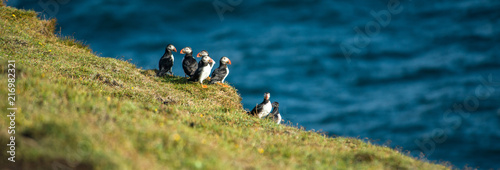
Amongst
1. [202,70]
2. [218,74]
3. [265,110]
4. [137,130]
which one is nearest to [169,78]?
[202,70]

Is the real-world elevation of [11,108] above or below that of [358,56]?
below

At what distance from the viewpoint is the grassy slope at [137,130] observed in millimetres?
8055

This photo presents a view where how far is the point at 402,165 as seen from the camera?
11211mm

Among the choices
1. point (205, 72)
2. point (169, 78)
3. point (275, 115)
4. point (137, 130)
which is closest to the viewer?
point (137, 130)

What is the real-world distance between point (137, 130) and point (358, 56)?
386 feet

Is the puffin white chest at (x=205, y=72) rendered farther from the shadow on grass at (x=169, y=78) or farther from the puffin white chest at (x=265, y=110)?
the puffin white chest at (x=265, y=110)

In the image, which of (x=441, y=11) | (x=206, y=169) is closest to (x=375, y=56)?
(x=441, y=11)

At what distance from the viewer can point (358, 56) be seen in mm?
122188

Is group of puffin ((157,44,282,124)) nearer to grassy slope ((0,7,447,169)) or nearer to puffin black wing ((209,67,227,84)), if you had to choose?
puffin black wing ((209,67,227,84))

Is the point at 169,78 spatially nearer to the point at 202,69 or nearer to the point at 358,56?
the point at 202,69

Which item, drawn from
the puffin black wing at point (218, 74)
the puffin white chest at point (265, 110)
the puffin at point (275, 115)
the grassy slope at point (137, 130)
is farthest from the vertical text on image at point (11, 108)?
the puffin at point (275, 115)

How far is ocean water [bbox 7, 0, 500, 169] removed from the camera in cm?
8856

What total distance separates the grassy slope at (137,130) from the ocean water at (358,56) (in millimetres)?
65560

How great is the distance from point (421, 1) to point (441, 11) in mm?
10199
